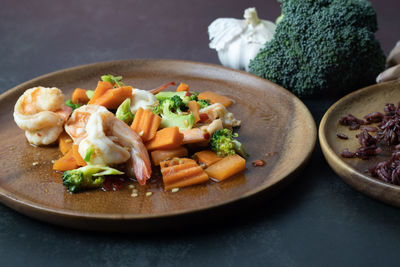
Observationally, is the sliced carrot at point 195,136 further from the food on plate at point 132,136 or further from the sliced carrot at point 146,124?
the sliced carrot at point 146,124

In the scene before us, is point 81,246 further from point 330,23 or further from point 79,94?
point 330,23

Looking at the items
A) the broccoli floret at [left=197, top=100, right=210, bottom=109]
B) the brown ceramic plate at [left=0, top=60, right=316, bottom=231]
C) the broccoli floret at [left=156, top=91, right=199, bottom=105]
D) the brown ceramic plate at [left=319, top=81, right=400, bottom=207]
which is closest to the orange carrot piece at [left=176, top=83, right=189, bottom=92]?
the broccoli floret at [left=156, top=91, right=199, bottom=105]

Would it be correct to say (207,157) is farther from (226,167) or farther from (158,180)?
(158,180)

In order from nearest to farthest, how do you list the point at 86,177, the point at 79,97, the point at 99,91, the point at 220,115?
the point at 86,177 → the point at 220,115 → the point at 99,91 → the point at 79,97

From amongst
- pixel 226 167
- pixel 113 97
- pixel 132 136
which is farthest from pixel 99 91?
pixel 226 167

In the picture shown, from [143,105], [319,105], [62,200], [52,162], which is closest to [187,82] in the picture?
[143,105]

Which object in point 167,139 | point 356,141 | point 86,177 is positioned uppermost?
point 167,139

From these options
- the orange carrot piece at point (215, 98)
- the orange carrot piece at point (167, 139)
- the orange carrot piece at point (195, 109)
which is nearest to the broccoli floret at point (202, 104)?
the orange carrot piece at point (195, 109)
